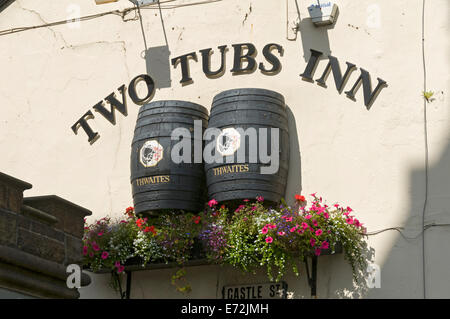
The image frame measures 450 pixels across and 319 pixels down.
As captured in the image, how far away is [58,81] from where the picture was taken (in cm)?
773

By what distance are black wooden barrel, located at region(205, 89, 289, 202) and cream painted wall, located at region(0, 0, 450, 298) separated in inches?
9.9

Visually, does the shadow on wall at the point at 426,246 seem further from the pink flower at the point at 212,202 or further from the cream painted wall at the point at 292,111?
the pink flower at the point at 212,202

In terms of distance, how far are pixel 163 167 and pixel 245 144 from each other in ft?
2.12

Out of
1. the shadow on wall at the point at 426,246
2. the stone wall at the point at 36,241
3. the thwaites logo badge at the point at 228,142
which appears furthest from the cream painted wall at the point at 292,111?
the stone wall at the point at 36,241

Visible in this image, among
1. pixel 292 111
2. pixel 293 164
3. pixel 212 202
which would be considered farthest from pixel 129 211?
pixel 292 111

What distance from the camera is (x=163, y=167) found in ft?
21.0

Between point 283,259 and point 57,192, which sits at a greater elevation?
point 57,192

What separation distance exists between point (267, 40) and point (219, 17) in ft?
1.74

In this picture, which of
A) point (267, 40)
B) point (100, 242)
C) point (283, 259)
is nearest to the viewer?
point (283, 259)

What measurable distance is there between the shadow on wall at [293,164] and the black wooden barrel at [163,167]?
66 centimetres

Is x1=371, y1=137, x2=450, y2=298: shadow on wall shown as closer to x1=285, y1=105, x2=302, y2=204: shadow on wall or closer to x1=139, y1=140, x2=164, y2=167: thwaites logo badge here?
x1=285, y1=105, x2=302, y2=204: shadow on wall
